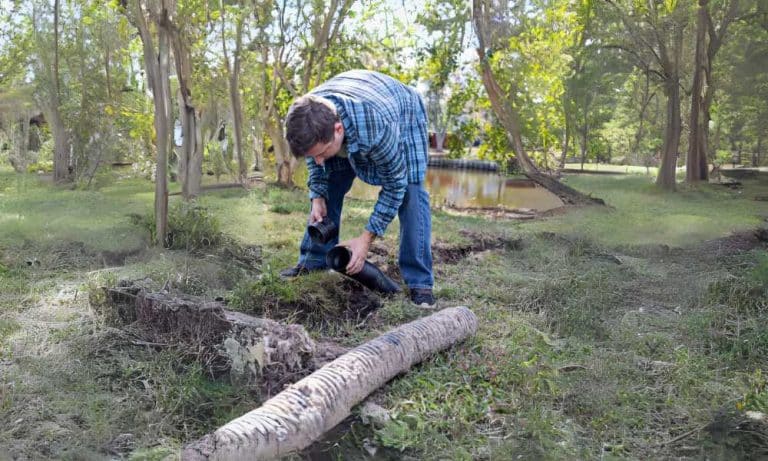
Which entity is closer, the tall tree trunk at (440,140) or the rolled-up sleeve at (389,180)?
the rolled-up sleeve at (389,180)

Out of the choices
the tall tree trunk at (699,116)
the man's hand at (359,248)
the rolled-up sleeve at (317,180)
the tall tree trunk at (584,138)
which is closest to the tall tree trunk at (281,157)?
the tall tree trunk at (584,138)

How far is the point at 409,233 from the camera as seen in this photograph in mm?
3508

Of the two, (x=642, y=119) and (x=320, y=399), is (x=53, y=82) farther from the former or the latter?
(x=642, y=119)

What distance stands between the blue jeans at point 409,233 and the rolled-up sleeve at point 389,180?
25 cm

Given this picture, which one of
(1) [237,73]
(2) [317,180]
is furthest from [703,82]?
(1) [237,73]

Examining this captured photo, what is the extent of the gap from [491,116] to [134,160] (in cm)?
458

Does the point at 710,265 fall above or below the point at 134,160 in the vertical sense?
below

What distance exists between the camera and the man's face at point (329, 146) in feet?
8.88

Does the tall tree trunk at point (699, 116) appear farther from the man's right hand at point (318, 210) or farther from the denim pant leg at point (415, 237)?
the man's right hand at point (318, 210)

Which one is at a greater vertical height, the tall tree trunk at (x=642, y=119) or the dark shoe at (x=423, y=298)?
the tall tree trunk at (x=642, y=119)

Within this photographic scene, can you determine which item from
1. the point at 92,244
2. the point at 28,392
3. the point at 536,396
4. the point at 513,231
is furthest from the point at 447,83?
the point at 28,392

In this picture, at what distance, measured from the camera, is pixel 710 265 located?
15.8ft

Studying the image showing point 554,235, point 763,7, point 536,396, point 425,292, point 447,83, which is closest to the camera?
point 536,396

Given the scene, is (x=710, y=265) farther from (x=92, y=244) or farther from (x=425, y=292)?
(x=92, y=244)
